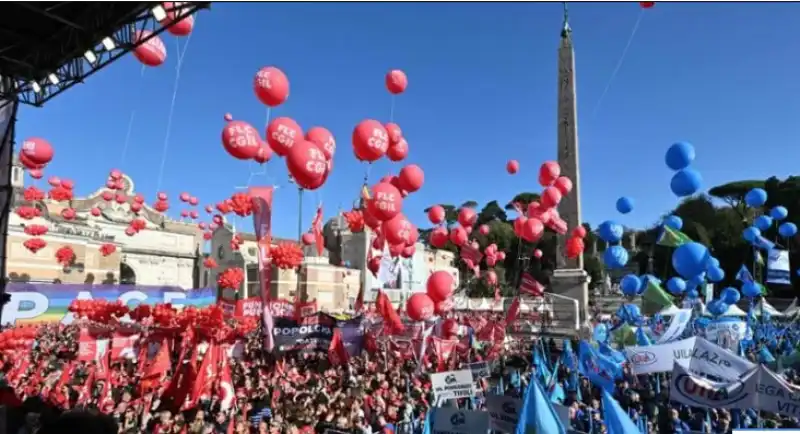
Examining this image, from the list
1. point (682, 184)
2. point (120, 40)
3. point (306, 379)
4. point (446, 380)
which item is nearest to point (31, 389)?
point (306, 379)

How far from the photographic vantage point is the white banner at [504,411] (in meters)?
7.13

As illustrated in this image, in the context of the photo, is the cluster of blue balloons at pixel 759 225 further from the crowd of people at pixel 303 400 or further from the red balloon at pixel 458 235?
the red balloon at pixel 458 235

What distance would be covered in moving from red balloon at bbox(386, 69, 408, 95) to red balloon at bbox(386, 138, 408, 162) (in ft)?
3.99

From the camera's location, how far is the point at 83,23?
7.28 m

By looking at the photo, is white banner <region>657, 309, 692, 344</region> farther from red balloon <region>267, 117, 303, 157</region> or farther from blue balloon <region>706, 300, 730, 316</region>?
blue balloon <region>706, 300, 730, 316</region>

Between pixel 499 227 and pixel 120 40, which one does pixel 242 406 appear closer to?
pixel 120 40

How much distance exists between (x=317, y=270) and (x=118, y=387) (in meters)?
32.4

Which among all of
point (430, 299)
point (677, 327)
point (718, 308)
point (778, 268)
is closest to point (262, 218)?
point (430, 299)

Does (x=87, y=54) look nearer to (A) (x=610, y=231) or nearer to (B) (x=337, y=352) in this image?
(B) (x=337, y=352)

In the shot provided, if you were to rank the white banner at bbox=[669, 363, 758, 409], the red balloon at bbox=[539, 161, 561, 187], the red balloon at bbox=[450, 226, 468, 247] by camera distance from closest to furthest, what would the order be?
the white banner at bbox=[669, 363, 758, 409] → the red balloon at bbox=[539, 161, 561, 187] → the red balloon at bbox=[450, 226, 468, 247]

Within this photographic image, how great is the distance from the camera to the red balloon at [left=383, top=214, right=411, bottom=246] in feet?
43.8

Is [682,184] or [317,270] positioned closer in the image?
[682,184]

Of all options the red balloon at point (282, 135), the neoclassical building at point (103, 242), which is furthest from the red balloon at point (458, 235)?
the neoclassical building at point (103, 242)

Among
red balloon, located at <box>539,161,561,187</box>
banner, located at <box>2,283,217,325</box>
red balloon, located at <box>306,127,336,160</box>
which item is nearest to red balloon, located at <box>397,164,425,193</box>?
red balloon, located at <box>306,127,336,160</box>
